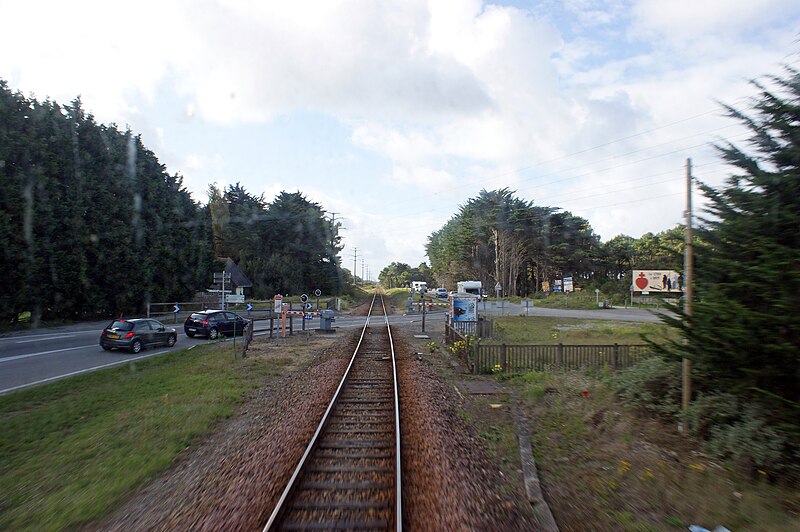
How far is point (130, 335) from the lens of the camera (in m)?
18.7

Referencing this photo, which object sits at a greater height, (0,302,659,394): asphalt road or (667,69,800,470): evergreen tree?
(667,69,800,470): evergreen tree

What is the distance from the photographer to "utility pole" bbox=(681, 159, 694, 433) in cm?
667

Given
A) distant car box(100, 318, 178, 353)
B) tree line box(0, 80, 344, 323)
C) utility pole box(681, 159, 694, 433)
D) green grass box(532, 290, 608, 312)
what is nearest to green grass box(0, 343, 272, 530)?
distant car box(100, 318, 178, 353)

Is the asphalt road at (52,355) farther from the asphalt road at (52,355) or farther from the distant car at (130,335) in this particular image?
the distant car at (130,335)

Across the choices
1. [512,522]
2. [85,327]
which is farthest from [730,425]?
[85,327]

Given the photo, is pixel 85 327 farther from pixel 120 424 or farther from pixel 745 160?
pixel 745 160

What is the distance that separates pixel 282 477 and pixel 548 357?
9.70 m

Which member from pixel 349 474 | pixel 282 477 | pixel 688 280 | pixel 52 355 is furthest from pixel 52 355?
pixel 688 280

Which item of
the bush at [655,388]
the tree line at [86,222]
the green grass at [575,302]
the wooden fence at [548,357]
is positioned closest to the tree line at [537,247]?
the green grass at [575,302]

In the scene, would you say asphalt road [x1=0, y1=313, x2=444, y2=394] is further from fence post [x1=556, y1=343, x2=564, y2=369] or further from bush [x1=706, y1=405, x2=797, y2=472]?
bush [x1=706, y1=405, x2=797, y2=472]

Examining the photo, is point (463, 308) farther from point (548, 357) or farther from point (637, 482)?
point (637, 482)

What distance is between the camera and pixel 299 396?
36.0ft

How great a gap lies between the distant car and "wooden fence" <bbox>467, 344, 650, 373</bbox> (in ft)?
44.3

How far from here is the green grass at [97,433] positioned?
5.64 metres
